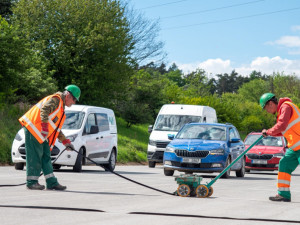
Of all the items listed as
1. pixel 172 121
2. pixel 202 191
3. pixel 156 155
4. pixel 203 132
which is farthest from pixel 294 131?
pixel 172 121

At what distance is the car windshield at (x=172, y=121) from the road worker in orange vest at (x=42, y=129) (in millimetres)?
15057

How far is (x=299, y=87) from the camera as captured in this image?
120m

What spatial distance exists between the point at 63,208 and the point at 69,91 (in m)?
3.39

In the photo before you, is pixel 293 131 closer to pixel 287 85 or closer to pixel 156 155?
pixel 156 155

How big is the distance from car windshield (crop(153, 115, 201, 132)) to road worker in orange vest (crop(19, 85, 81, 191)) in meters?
15.1

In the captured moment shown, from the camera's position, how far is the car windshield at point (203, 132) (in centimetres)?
1917

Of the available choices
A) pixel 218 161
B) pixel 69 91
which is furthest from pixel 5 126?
pixel 69 91

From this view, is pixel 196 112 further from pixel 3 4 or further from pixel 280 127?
pixel 3 4

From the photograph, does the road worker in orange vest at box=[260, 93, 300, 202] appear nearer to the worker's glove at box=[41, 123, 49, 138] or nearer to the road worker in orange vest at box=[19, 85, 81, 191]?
the road worker in orange vest at box=[19, 85, 81, 191]

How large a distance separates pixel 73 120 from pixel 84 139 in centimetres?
78

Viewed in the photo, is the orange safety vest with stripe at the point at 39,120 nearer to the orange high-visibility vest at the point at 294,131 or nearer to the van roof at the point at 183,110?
the orange high-visibility vest at the point at 294,131

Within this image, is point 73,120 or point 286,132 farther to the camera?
point 73,120

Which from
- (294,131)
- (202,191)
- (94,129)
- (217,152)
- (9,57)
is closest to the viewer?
(294,131)

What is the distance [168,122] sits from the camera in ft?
86.7
